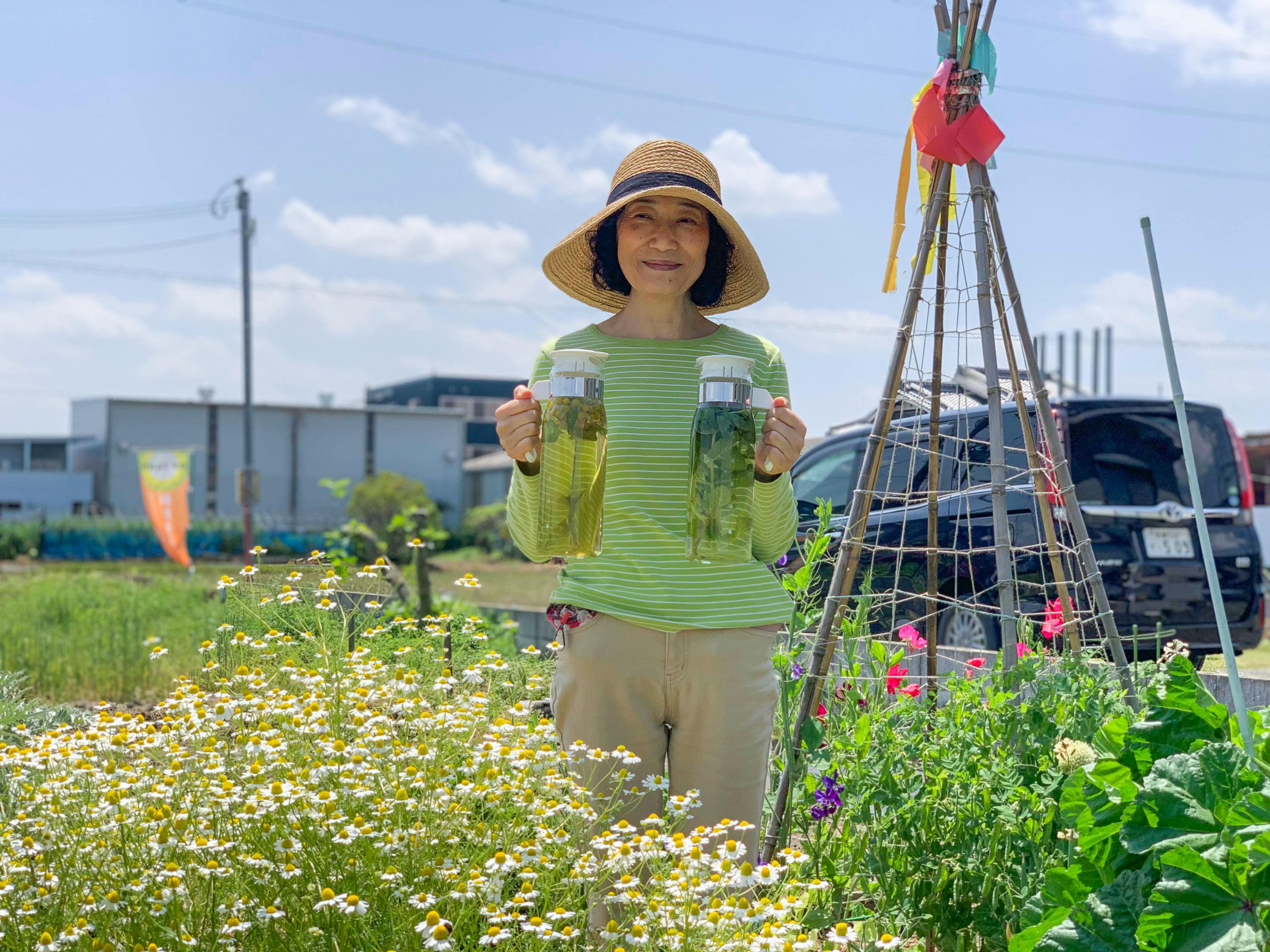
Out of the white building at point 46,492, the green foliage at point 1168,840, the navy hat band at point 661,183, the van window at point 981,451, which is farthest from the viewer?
the white building at point 46,492

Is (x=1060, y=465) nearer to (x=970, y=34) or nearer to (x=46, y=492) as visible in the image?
(x=970, y=34)

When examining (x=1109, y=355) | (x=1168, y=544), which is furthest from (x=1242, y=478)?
(x=1109, y=355)

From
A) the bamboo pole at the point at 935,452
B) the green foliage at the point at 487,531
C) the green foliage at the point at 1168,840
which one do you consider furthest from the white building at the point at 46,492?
the green foliage at the point at 1168,840

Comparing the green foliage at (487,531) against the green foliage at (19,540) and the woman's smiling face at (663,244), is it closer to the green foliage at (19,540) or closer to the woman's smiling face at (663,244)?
the green foliage at (19,540)

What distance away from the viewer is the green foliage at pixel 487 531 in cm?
3041

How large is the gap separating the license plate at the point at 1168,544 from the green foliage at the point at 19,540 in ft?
82.8

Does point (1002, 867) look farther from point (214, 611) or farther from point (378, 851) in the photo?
point (214, 611)

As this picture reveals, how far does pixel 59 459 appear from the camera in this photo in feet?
127

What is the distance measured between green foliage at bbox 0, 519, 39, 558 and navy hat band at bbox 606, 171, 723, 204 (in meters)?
26.7

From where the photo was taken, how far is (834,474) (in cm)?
536

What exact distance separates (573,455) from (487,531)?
30.1 meters

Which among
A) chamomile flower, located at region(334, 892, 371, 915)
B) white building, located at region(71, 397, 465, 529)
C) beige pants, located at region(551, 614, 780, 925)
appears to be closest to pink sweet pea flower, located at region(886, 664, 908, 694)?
beige pants, located at region(551, 614, 780, 925)

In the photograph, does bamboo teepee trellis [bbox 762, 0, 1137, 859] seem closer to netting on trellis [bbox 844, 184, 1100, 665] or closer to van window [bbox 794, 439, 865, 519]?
netting on trellis [bbox 844, 184, 1100, 665]

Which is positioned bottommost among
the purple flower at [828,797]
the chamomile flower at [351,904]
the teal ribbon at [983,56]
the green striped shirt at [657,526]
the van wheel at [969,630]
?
the van wheel at [969,630]
